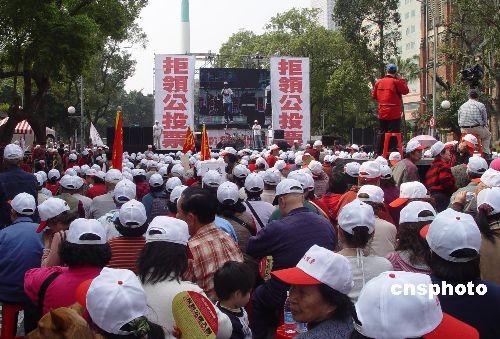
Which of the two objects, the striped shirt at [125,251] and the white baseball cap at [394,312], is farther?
the striped shirt at [125,251]

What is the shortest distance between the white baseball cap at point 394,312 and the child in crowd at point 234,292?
1.68m

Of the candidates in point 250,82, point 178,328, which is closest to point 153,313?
point 178,328

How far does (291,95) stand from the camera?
33.0 meters

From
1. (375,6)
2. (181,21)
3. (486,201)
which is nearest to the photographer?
(486,201)

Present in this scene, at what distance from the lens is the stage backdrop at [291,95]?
3291 cm

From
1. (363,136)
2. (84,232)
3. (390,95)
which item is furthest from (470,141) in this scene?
(363,136)

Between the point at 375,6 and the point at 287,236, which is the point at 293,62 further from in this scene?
the point at 287,236

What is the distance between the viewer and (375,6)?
4584 centimetres

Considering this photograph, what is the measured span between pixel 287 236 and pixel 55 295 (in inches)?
66.5

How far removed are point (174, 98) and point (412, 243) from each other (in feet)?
91.9

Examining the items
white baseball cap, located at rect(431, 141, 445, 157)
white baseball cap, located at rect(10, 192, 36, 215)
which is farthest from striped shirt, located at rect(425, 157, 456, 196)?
white baseball cap, located at rect(10, 192, 36, 215)

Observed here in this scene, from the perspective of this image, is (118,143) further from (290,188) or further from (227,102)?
(227,102)

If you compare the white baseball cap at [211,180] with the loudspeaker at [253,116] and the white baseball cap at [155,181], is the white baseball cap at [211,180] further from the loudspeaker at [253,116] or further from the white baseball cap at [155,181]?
the loudspeaker at [253,116]

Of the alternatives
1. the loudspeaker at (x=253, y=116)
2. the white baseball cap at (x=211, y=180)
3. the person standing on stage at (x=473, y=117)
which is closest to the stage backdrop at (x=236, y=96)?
the loudspeaker at (x=253, y=116)
